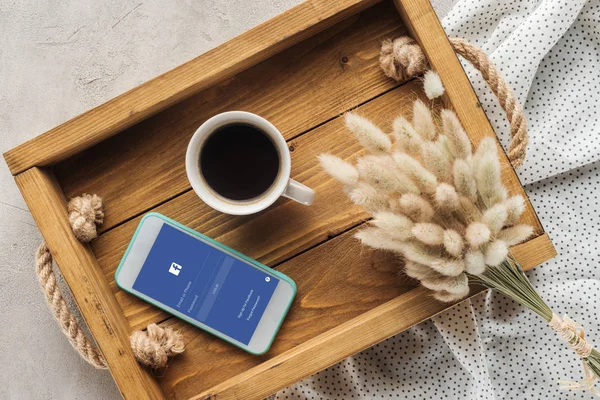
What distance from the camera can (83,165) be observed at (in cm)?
79

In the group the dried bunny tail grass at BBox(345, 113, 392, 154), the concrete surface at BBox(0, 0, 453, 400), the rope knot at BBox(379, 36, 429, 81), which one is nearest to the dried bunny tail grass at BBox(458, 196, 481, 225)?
the dried bunny tail grass at BBox(345, 113, 392, 154)

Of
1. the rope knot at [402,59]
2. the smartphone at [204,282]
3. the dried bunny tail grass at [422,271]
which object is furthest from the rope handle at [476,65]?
the smartphone at [204,282]

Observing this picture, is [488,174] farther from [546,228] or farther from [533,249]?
[546,228]

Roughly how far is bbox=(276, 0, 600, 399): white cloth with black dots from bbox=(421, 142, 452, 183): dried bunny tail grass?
0.28 metres

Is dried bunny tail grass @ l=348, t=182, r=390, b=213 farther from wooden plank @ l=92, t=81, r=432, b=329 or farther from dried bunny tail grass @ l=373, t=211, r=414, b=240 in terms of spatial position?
wooden plank @ l=92, t=81, r=432, b=329

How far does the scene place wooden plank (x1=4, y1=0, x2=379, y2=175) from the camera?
2.40 feet

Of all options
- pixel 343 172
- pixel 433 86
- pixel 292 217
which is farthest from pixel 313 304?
pixel 433 86

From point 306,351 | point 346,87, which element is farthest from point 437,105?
point 306,351

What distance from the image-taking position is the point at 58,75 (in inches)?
37.9

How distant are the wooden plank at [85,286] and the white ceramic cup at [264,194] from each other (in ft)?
0.60

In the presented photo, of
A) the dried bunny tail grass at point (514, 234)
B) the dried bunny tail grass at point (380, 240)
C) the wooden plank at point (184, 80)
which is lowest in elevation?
the dried bunny tail grass at point (514, 234)

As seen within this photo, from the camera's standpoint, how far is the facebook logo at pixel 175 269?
30.6 inches

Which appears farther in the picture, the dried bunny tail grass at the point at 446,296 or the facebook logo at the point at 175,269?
the facebook logo at the point at 175,269

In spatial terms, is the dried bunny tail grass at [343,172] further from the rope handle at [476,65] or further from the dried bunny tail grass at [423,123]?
the rope handle at [476,65]
